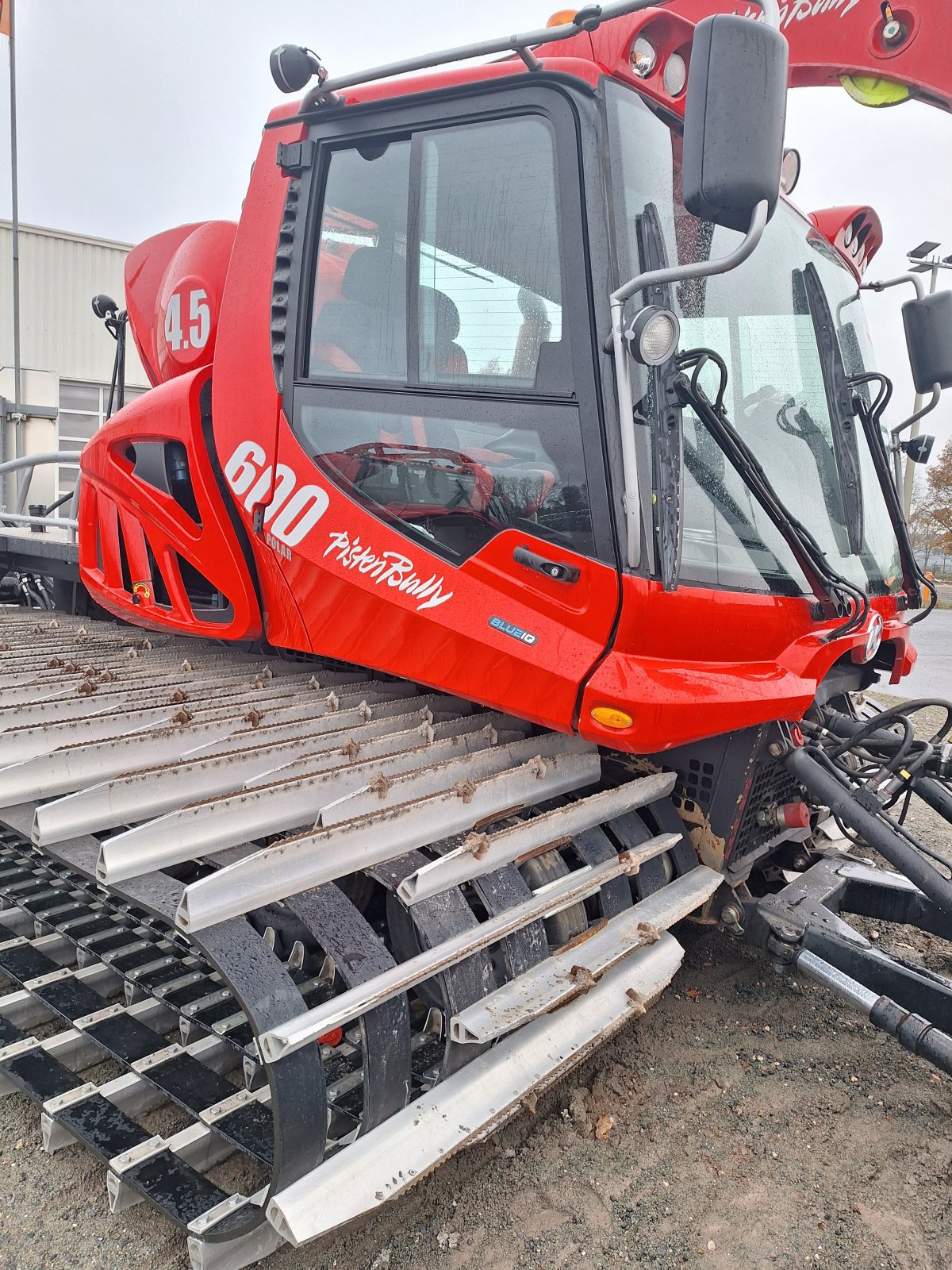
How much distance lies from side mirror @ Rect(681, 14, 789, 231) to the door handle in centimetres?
84

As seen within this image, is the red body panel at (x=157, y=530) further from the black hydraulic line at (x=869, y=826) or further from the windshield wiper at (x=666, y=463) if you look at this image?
the black hydraulic line at (x=869, y=826)

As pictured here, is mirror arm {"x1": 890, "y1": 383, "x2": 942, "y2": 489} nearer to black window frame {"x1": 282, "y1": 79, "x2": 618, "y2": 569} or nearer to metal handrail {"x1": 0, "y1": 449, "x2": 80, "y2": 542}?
black window frame {"x1": 282, "y1": 79, "x2": 618, "y2": 569}

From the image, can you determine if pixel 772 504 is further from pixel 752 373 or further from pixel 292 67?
pixel 292 67

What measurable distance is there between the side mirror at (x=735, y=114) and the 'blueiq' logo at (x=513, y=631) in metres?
1.03

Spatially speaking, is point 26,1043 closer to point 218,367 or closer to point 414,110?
point 218,367

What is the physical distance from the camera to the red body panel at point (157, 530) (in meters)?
3.04

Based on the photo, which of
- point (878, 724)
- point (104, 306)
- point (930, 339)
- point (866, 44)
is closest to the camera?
point (878, 724)

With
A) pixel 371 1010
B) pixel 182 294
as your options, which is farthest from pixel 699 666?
pixel 182 294

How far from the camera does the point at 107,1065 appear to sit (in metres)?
2.65

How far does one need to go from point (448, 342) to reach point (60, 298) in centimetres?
1644

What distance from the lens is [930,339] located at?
3.48m

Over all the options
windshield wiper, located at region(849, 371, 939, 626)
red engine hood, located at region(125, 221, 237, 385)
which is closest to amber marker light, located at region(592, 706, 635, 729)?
windshield wiper, located at region(849, 371, 939, 626)

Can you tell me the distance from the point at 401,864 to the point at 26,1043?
1.25m

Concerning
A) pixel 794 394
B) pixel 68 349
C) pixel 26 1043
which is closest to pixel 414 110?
pixel 794 394
